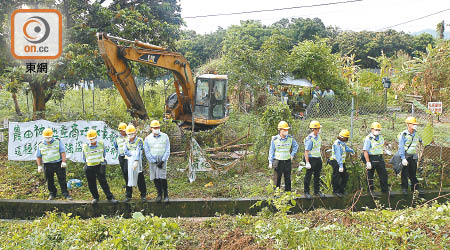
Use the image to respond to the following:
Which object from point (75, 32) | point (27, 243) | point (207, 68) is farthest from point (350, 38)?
point (27, 243)

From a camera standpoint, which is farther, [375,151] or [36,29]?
[36,29]

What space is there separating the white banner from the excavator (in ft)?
3.81

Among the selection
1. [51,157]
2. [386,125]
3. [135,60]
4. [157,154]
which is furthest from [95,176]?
[386,125]

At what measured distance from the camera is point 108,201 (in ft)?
21.7

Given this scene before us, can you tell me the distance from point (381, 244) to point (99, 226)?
3614 millimetres

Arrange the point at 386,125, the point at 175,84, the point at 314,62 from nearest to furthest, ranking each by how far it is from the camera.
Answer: the point at 175,84
the point at 386,125
the point at 314,62

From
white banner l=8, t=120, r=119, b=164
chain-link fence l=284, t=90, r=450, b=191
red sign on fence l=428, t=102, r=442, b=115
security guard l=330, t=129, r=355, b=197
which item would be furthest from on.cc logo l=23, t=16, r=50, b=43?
red sign on fence l=428, t=102, r=442, b=115

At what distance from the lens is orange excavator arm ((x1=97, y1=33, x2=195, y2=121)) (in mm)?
8242

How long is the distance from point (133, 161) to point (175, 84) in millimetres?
4124

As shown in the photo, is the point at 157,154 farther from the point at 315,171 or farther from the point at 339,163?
the point at 339,163

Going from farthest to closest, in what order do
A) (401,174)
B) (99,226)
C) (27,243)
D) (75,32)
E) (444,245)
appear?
(75,32), (401,174), (99,226), (27,243), (444,245)

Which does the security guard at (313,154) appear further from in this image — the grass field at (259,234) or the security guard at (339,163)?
the grass field at (259,234)

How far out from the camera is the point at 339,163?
6738 millimetres

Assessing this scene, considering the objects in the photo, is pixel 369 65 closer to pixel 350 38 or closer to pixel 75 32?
pixel 350 38
